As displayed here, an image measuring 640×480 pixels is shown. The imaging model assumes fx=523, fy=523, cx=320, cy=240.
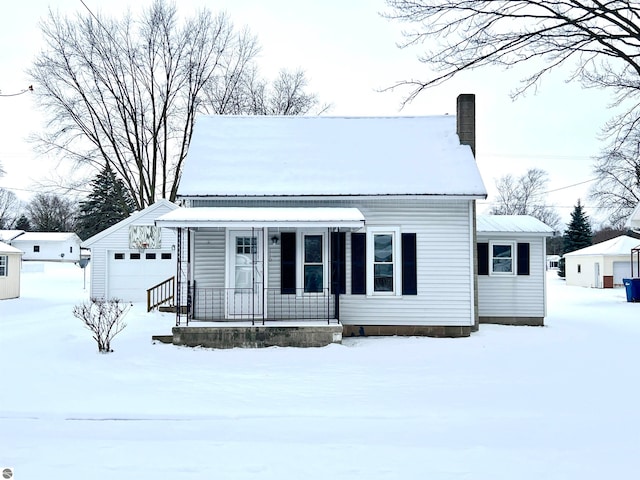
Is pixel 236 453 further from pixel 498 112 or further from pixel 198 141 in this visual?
pixel 498 112

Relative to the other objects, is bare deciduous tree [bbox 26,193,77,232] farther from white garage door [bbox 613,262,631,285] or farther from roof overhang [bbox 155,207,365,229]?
roof overhang [bbox 155,207,365,229]

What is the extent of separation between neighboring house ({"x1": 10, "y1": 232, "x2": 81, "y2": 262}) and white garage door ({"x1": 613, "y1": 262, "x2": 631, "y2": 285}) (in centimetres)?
6122

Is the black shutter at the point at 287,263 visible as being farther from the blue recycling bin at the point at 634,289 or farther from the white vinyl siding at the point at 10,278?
the blue recycling bin at the point at 634,289

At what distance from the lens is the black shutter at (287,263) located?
1264cm

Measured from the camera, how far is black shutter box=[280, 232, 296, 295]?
1264cm

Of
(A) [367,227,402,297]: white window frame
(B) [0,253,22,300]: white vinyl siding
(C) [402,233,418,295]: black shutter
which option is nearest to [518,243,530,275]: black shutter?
(C) [402,233,418,295]: black shutter

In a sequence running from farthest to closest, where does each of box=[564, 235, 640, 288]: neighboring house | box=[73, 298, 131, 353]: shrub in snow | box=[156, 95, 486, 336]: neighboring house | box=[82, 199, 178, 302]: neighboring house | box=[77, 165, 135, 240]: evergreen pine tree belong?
box=[77, 165, 135, 240]: evergreen pine tree
box=[564, 235, 640, 288]: neighboring house
box=[82, 199, 178, 302]: neighboring house
box=[156, 95, 486, 336]: neighboring house
box=[73, 298, 131, 353]: shrub in snow

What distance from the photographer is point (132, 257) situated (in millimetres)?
21516

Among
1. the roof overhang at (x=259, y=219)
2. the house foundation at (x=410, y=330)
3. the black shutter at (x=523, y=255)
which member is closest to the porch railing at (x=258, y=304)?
the house foundation at (x=410, y=330)

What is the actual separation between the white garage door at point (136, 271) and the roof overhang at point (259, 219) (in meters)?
10.2

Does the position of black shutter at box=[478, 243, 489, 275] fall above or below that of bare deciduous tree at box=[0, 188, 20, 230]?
below

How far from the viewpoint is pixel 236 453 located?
5.26 meters

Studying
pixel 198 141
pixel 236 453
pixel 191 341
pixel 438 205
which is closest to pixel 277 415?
pixel 236 453

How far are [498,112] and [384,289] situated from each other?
7.55 metres
